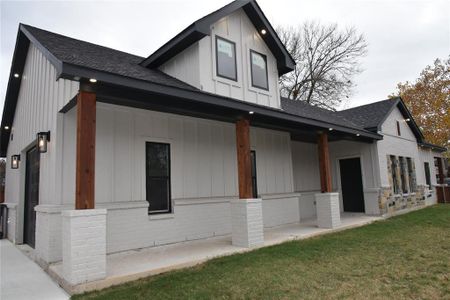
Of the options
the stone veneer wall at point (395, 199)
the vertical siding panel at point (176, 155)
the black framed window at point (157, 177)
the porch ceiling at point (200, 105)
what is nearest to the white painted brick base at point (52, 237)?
the black framed window at point (157, 177)

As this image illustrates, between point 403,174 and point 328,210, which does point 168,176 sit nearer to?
point 328,210

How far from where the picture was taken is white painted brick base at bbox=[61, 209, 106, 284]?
13.4ft

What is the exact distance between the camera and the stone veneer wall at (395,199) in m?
11.2

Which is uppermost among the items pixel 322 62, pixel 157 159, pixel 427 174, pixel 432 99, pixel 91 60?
pixel 322 62

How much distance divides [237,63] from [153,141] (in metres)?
3.01

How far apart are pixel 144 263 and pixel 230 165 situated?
12.1 feet

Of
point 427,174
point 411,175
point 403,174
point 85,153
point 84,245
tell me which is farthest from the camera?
point 427,174

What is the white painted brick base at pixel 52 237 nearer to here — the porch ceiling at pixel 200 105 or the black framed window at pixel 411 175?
the porch ceiling at pixel 200 105

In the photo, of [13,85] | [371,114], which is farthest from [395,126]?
[13,85]

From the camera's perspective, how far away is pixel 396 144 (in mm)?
12969

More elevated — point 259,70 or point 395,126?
point 259,70

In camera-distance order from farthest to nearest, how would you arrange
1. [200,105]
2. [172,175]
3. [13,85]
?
[13,85] → [172,175] → [200,105]

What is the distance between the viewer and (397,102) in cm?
1338

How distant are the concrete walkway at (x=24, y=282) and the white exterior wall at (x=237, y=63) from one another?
4650 mm
